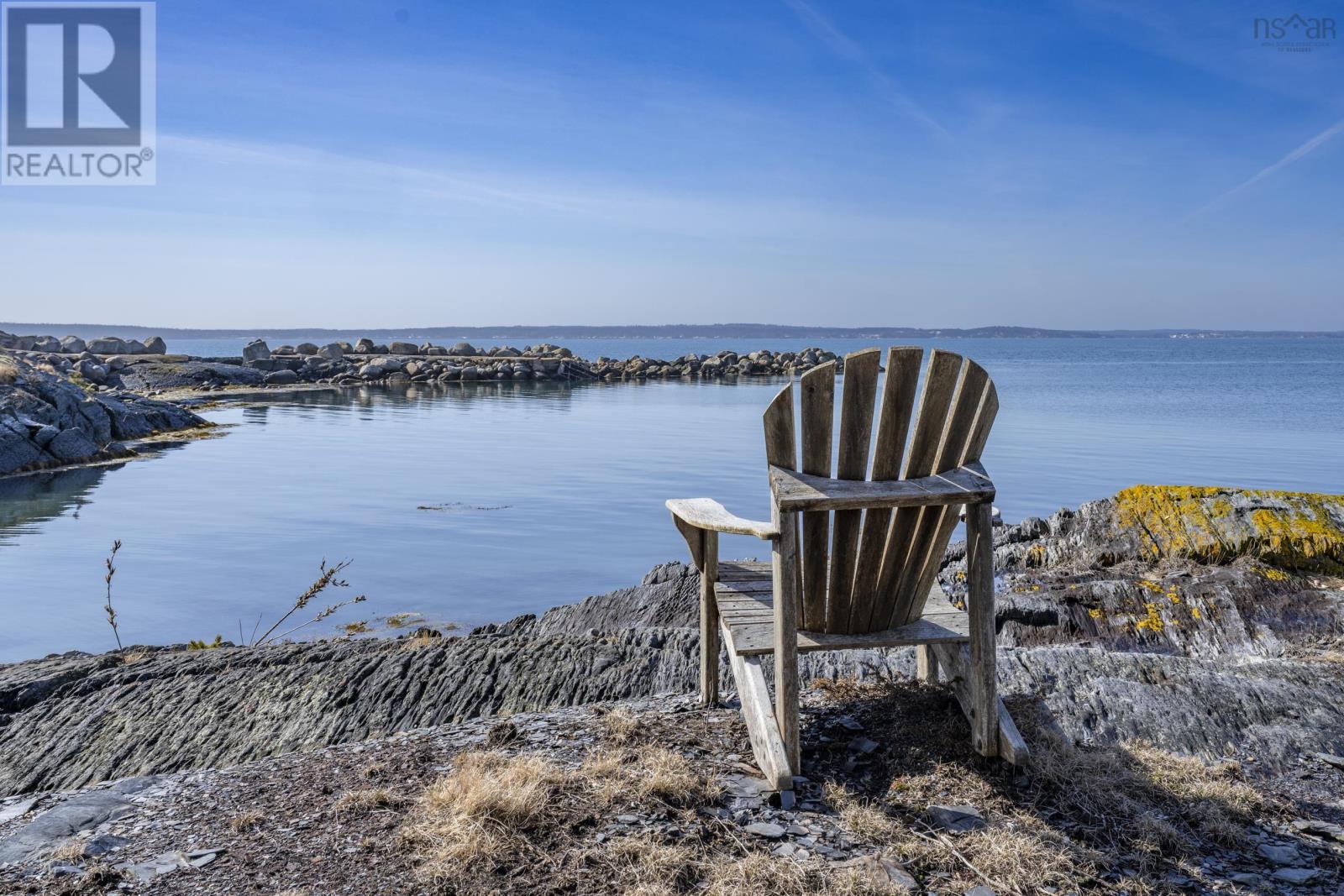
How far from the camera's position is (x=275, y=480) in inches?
630

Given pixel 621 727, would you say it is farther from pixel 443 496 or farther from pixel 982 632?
pixel 443 496

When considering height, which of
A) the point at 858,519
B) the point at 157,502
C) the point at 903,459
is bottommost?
the point at 157,502

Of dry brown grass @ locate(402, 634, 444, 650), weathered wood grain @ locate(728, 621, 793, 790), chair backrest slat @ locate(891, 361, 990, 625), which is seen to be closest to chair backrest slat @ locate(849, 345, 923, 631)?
Result: chair backrest slat @ locate(891, 361, 990, 625)

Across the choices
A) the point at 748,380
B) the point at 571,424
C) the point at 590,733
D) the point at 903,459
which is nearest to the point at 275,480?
the point at 571,424

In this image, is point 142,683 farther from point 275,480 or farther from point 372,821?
point 275,480

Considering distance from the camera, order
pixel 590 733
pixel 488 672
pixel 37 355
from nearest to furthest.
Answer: pixel 590 733, pixel 488 672, pixel 37 355

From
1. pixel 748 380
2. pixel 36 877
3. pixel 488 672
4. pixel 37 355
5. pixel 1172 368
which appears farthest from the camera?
pixel 1172 368

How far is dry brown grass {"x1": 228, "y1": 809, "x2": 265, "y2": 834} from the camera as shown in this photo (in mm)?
3221

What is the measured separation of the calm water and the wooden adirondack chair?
5.14 meters

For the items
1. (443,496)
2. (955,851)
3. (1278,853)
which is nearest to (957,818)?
(955,851)

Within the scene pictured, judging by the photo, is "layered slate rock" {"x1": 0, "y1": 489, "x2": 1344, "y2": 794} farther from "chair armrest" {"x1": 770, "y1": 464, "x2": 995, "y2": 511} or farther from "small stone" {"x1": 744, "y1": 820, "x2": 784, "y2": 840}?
"small stone" {"x1": 744, "y1": 820, "x2": 784, "y2": 840}

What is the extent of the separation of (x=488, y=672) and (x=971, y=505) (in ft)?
9.60

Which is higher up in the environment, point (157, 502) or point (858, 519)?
point (858, 519)

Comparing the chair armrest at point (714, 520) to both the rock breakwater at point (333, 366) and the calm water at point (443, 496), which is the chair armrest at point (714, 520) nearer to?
the calm water at point (443, 496)
